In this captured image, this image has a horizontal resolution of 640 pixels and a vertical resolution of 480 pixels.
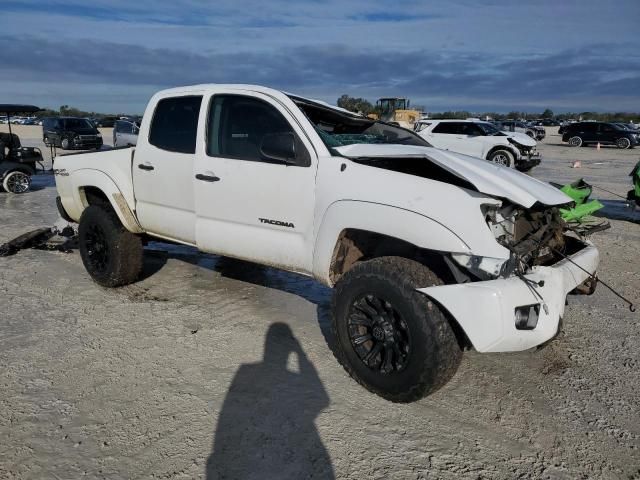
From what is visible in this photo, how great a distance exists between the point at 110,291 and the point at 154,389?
229 centimetres

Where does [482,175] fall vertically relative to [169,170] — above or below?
above

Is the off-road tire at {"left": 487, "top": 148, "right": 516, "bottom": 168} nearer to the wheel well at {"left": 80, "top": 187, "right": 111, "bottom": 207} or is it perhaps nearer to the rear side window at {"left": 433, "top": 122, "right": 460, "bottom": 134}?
the rear side window at {"left": 433, "top": 122, "right": 460, "bottom": 134}

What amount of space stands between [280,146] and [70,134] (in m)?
25.1

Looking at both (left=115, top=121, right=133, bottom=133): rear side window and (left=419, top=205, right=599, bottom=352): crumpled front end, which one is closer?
(left=419, top=205, right=599, bottom=352): crumpled front end

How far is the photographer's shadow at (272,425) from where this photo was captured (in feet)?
9.02

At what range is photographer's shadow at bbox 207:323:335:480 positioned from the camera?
108 inches

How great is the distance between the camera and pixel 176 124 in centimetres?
477

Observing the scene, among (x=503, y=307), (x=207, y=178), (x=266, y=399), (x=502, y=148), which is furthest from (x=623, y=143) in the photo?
(x=266, y=399)

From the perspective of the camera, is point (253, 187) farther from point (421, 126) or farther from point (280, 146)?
point (421, 126)

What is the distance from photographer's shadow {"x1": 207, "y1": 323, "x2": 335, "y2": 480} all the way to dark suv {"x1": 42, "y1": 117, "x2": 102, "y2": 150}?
24.9m

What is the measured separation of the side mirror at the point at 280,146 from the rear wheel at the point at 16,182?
10.9 meters

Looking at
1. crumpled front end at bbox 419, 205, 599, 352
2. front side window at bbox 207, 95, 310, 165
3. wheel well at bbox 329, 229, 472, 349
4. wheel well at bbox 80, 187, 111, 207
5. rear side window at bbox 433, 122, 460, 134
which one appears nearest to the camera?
crumpled front end at bbox 419, 205, 599, 352

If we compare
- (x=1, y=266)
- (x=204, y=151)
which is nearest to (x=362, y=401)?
(x=204, y=151)

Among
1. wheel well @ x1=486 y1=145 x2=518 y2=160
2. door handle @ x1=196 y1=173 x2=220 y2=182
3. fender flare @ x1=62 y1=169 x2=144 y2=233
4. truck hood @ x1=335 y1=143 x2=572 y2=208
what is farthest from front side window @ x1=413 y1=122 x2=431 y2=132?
truck hood @ x1=335 y1=143 x2=572 y2=208
